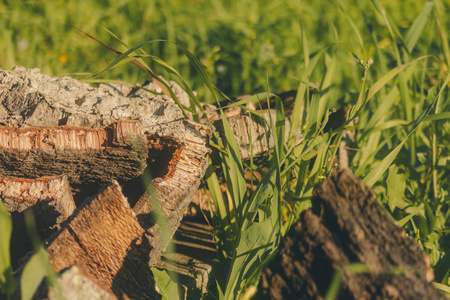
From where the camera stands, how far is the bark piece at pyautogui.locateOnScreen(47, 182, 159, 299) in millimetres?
1269

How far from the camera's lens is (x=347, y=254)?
3.75ft

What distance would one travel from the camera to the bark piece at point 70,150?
4.71ft

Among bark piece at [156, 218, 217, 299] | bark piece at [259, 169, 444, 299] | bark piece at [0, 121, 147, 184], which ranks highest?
bark piece at [0, 121, 147, 184]

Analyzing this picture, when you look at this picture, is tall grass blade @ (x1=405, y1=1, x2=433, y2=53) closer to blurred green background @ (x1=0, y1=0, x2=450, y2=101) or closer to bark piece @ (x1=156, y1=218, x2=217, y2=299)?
blurred green background @ (x1=0, y1=0, x2=450, y2=101)

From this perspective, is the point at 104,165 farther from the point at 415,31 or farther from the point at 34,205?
the point at 415,31

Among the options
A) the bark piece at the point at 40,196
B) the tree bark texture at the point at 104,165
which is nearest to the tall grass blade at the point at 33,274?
the tree bark texture at the point at 104,165

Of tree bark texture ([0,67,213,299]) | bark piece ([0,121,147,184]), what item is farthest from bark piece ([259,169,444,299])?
bark piece ([0,121,147,184])

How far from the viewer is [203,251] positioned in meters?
1.87

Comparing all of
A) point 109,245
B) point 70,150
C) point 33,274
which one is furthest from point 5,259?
point 70,150

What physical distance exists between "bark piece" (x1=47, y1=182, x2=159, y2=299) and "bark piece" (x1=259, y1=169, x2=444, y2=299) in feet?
1.56

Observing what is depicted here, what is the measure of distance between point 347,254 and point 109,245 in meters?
0.79

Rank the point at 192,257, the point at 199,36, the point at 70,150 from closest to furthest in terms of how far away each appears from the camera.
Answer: the point at 70,150 → the point at 192,257 → the point at 199,36

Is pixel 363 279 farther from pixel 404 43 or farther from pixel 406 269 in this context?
pixel 404 43

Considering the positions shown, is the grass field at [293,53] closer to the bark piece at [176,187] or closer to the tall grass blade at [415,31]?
the tall grass blade at [415,31]
